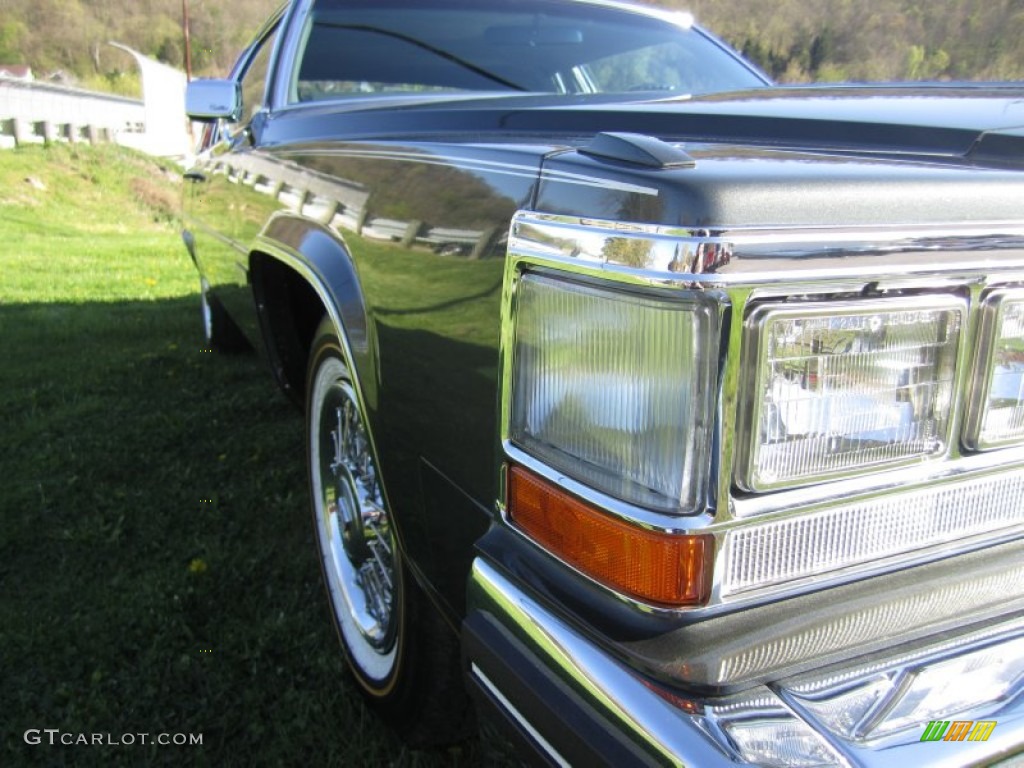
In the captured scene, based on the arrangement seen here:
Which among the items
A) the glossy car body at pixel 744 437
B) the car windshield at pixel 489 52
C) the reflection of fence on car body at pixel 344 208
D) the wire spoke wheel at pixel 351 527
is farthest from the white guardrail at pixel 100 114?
the glossy car body at pixel 744 437

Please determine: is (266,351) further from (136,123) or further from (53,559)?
(136,123)

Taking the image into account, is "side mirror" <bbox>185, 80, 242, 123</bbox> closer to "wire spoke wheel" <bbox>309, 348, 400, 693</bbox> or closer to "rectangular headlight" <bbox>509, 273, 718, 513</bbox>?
"wire spoke wheel" <bbox>309, 348, 400, 693</bbox>

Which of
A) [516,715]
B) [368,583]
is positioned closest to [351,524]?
[368,583]

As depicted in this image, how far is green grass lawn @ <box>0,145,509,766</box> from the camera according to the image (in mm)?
2029

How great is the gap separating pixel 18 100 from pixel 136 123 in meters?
8.34

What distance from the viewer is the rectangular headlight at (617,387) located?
3.11 ft

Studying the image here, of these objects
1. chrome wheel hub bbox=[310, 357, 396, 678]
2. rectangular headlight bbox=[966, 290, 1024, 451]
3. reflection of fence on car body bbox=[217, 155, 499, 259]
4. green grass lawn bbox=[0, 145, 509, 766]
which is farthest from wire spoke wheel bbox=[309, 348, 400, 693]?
rectangular headlight bbox=[966, 290, 1024, 451]

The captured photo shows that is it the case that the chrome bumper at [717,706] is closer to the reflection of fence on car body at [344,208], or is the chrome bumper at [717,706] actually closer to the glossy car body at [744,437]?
the glossy car body at [744,437]

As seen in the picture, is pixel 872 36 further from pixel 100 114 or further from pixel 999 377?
pixel 100 114

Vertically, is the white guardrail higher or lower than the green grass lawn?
higher

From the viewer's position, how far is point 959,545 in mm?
1139

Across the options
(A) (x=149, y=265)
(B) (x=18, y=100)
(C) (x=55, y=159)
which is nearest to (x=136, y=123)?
(B) (x=18, y=100)

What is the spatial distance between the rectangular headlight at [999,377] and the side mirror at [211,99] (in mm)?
2570

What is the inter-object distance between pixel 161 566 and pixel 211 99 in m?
1.56
